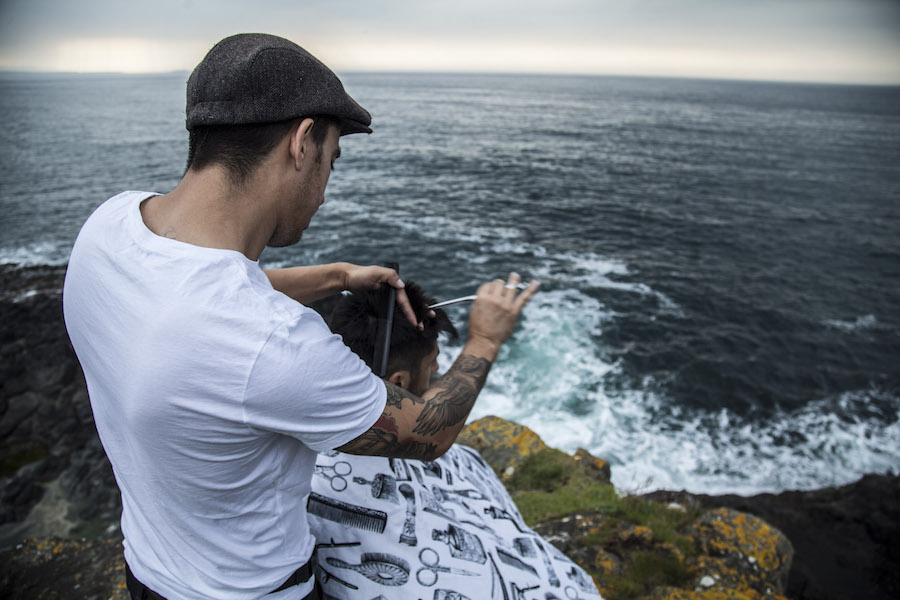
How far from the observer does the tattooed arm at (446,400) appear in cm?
177

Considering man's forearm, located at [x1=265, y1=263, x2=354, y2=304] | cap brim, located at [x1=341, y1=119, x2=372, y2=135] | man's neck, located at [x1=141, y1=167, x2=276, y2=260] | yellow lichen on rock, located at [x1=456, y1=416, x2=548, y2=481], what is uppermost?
cap brim, located at [x1=341, y1=119, x2=372, y2=135]

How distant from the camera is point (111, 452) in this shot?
68.0 inches

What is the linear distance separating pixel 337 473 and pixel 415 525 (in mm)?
525

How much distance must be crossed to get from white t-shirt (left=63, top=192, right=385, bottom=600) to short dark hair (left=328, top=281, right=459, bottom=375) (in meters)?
1.41

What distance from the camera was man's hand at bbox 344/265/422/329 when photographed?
112 inches

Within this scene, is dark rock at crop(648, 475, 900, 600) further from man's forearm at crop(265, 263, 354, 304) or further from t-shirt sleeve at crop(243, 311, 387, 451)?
t-shirt sleeve at crop(243, 311, 387, 451)

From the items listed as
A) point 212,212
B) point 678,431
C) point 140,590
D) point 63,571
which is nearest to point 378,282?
point 212,212

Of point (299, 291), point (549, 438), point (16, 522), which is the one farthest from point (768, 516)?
point (16, 522)

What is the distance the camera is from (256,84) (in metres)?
1.57

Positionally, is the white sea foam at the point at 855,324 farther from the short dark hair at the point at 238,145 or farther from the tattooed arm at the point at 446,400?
the short dark hair at the point at 238,145

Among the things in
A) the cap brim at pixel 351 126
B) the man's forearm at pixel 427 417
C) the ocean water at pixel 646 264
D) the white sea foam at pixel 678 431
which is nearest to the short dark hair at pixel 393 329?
the man's forearm at pixel 427 417

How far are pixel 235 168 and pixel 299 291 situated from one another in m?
1.53

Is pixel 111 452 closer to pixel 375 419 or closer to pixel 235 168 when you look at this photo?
pixel 375 419

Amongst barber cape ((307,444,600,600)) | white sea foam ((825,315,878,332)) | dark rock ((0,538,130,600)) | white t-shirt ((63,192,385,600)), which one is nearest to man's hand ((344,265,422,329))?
barber cape ((307,444,600,600))
